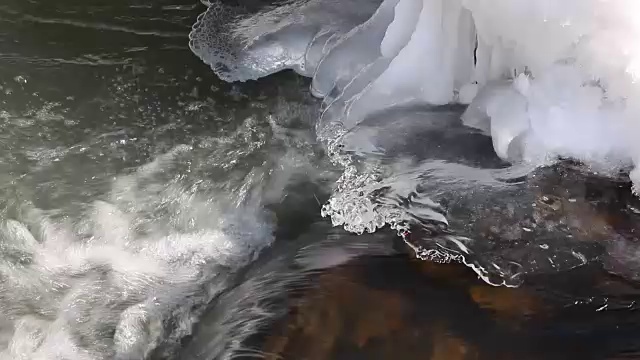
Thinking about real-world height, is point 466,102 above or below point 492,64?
below

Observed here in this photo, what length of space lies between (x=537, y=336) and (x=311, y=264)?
2.25 ft

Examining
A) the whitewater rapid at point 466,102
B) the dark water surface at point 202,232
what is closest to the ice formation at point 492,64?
the whitewater rapid at point 466,102

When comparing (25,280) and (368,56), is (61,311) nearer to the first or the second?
(25,280)

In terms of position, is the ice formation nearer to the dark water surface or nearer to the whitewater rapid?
the whitewater rapid

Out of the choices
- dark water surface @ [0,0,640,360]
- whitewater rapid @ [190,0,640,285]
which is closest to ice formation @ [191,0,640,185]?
whitewater rapid @ [190,0,640,285]

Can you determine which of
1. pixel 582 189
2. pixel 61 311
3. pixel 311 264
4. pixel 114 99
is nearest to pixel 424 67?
pixel 582 189

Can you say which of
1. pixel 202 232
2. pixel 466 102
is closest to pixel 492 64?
pixel 466 102

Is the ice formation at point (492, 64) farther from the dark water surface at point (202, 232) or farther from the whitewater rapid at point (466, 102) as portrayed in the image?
the dark water surface at point (202, 232)

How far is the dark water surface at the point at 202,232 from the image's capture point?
1.73m

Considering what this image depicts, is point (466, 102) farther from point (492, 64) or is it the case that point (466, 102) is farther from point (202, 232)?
point (202, 232)

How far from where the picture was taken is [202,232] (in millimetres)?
2260

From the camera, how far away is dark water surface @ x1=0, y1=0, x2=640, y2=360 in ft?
5.66

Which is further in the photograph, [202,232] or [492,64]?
[202,232]

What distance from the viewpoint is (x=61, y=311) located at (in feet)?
6.81
